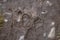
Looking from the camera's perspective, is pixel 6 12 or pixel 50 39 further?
pixel 6 12

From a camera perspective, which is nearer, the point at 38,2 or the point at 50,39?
the point at 50,39

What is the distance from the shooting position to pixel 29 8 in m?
1.24

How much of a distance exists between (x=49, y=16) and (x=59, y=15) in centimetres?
7

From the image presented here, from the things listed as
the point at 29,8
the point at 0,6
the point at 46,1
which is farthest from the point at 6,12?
the point at 46,1

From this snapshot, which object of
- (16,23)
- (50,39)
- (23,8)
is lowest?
(50,39)

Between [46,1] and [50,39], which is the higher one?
[46,1]

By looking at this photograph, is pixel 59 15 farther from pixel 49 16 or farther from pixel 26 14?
pixel 26 14

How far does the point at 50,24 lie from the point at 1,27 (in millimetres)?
333

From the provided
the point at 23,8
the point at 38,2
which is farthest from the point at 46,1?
the point at 23,8

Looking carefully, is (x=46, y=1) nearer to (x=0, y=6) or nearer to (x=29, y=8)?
(x=29, y=8)

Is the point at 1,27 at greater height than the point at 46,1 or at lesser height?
lesser

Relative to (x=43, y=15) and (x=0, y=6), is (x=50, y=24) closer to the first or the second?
(x=43, y=15)

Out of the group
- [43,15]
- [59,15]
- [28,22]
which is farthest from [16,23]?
[59,15]

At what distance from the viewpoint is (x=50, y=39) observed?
1.13m
